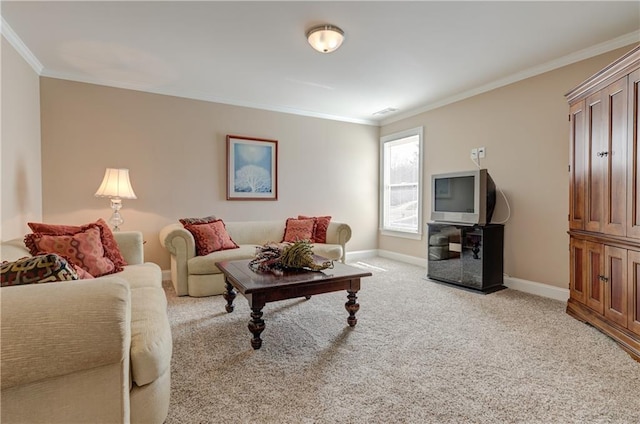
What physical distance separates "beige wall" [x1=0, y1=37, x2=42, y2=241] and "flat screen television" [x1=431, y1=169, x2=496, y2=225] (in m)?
4.31

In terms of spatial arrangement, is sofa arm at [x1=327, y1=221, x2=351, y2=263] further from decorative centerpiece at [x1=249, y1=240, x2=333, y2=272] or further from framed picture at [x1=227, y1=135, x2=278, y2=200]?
decorative centerpiece at [x1=249, y1=240, x2=333, y2=272]

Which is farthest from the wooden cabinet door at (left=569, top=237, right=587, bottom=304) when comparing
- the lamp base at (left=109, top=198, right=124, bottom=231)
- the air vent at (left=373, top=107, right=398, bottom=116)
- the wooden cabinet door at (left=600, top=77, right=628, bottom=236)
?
the lamp base at (left=109, top=198, right=124, bottom=231)

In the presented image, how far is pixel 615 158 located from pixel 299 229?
10.5ft

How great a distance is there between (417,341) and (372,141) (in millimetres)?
4022

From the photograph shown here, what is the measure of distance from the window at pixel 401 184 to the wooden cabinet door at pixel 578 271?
2.19 metres

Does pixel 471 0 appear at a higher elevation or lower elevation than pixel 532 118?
higher

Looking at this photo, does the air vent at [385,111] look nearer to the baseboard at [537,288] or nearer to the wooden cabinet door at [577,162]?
the wooden cabinet door at [577,162]

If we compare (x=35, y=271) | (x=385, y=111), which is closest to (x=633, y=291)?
(x=35, y=271)

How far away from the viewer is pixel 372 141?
563 centimetres

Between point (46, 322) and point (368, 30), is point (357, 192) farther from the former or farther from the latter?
point (46, 322)

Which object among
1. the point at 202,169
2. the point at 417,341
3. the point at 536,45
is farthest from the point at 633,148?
the point at 202,169

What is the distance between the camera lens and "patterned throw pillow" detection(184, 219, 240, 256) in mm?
3445

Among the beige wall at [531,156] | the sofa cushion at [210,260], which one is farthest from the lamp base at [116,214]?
the beige wall at [531,156]

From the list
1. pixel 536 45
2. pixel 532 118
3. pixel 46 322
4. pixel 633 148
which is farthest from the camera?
pixel 532 118
